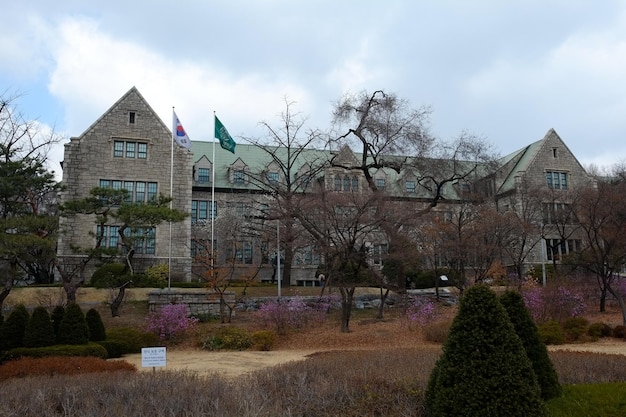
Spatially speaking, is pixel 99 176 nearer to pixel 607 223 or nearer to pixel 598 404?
pixel 607 223

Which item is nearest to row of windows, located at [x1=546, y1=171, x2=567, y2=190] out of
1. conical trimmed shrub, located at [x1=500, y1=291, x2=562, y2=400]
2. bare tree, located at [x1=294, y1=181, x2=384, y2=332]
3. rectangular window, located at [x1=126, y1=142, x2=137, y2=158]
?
bare tree, located at [x1=294, y1=181, x2=384, y2=332]

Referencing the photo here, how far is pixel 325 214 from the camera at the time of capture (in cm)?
2309

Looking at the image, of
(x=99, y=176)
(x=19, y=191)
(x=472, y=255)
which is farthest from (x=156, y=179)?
(x=472, y=255)

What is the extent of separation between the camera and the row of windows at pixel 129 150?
121ft

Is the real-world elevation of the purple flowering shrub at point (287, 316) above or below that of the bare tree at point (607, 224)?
below

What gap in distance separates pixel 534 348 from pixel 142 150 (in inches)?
1312

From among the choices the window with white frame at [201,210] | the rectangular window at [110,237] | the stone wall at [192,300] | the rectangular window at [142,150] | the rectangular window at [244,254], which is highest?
the rectangular window at [142,150]

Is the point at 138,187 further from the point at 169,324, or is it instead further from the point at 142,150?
the point at 169,324

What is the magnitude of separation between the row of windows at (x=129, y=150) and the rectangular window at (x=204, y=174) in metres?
6.66

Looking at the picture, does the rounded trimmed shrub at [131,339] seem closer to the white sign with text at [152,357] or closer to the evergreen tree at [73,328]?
the evergreen tree at [73,328]

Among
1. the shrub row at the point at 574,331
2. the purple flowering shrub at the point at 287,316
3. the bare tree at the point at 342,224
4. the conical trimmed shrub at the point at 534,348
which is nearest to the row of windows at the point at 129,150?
the bare tree at the point at 342,224

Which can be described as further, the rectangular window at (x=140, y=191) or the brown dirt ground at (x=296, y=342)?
the rectangular window at (x=140, y=191)

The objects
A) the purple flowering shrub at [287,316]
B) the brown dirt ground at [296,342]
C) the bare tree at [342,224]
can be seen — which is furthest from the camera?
the bare tree at [342,224]

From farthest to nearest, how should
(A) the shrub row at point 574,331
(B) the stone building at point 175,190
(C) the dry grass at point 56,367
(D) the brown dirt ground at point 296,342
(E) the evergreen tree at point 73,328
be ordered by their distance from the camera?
(B) the stone building at point 175,190 → (A) the shrub row at point 574,331 → (E) the evergreen tree at point 73,328 → (D) the brown dirt ground at point 296,342 → (C) the dry grass at point 56,367
